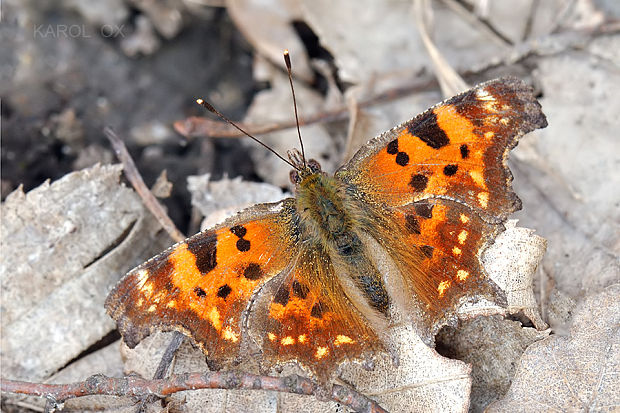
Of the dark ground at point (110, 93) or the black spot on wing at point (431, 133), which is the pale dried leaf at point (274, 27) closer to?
the dark ground at point (110, 93)

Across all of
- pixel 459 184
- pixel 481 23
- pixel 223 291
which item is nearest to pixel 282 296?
pixel 223 291

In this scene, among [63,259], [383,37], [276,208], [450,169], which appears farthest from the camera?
[383,37]

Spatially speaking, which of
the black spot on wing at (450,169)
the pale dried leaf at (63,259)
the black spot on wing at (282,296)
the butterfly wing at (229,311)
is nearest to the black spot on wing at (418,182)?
the black spot on wing at (450,169)

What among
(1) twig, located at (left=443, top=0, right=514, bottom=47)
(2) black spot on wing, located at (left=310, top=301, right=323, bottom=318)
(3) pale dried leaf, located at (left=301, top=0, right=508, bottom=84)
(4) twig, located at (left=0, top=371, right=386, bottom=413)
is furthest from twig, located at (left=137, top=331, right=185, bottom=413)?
(1) twig, located at (left=443, top=0, right=514, bottom=47)

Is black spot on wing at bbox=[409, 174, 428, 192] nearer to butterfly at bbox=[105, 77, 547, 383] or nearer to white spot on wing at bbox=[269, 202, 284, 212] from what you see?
butterfly at bbox=[105, 77, 547, 383]

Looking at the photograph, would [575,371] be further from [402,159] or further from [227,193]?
[227,193]

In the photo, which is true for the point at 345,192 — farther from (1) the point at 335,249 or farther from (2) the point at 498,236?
(2) the point at 498,236
